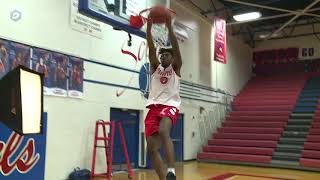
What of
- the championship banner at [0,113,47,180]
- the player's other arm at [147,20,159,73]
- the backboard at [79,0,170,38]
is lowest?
the championship banner at [0,113,47,180]

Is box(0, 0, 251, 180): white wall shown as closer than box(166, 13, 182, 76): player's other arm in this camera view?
No

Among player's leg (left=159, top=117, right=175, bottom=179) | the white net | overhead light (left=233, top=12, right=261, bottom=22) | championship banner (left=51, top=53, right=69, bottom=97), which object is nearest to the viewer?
player's leg (left=159, top=117, right=175, bottom=179)

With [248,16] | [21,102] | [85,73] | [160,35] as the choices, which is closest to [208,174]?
[85,73]

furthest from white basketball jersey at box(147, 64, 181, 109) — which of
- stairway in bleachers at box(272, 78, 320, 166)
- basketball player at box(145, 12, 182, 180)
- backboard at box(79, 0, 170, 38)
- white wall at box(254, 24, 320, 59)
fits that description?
white wall at box(254, 24, 320, 59)

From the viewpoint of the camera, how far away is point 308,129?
10672 millimetres

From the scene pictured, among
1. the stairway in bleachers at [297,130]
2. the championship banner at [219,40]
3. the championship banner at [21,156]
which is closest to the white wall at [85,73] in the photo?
the championship banner at [21,156]

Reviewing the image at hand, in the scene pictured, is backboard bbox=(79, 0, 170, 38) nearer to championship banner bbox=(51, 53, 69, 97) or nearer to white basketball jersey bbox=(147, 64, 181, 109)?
championship banner bbox=(51, 53, 69, 97)

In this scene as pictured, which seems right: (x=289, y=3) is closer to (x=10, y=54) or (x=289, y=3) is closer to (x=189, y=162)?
(x=189, y=162)

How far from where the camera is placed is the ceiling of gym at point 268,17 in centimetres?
1202

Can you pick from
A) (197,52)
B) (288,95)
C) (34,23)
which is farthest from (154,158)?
(288,95)

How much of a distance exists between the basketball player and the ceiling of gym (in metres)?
7.45

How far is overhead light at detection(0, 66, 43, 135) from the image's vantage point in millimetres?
1244

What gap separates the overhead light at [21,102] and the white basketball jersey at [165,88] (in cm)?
215

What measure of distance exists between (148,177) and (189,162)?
330 cm
